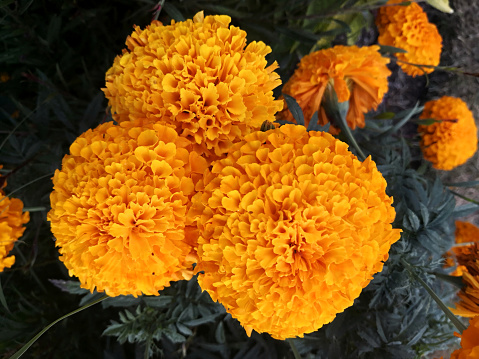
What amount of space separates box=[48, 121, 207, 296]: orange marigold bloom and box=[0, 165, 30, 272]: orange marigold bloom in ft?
1.11

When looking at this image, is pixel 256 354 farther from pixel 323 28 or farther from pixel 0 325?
pixel 323 28

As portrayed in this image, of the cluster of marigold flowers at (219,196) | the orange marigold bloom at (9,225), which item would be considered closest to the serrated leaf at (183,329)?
the cluster of marigold flowers at (219,196)

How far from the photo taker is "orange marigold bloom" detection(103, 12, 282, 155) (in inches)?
23.3

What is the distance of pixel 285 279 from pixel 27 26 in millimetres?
1086

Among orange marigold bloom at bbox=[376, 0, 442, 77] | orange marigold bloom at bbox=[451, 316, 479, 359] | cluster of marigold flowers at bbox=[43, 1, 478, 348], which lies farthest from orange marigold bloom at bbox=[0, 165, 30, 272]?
orange marigold bloom at bbox=[376, 0, 442, 77]

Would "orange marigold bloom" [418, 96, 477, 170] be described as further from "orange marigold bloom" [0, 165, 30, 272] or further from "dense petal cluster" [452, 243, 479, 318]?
"orange marigold bloom" [0, 165, 30, 272]

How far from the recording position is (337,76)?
889mm

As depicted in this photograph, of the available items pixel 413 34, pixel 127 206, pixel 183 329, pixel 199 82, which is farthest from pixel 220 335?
pixel 413 34

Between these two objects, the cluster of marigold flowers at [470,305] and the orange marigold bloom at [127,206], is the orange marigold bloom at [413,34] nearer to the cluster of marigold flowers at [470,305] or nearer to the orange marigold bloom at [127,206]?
the cluster of marigold flowers at [470,305]

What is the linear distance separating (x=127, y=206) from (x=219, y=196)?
140mm

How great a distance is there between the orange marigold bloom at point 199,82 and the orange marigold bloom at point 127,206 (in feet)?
0.13

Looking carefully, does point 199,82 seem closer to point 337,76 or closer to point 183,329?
point 337,76

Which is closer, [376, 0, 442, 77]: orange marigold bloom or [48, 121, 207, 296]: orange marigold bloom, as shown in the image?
[48, 121, 207, 296]: orange marigold bloom

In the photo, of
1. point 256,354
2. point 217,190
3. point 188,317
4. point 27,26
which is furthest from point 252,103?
point 27,26
